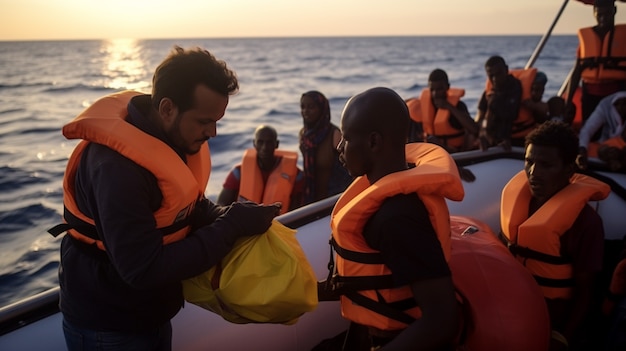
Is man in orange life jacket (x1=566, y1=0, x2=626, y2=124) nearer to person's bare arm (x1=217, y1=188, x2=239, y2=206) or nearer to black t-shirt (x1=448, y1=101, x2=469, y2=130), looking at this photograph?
black t-shirt (x1=448, y1=101, x2=469, y2=130)

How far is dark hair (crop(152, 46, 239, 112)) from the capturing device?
4.23 ft

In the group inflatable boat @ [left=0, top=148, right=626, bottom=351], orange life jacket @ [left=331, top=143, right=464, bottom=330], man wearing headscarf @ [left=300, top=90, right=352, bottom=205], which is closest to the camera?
orange life jacket @ [left=331, top=143, right=464, bottom=330]

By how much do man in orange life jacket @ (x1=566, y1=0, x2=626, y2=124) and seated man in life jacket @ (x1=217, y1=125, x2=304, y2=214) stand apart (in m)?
2.74

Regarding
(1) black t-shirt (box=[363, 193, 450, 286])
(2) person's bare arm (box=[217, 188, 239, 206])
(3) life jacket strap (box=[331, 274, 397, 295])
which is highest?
(1) black t-shirt (box=[363, 193, 450, 286])

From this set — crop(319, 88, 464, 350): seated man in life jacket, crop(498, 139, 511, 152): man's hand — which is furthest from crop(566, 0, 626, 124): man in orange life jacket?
crop(319, 88, 464, 350): seated man in life jacket

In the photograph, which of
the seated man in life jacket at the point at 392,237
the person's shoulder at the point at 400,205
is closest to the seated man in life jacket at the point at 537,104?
the seated man in life jacket at the point at 392,237

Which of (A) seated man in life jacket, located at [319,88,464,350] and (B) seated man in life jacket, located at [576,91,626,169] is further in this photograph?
(B) seated man in life jacket, located at [576,91,626,169]

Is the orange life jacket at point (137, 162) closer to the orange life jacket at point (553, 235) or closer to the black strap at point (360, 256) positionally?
the black strap at point (360, 256)

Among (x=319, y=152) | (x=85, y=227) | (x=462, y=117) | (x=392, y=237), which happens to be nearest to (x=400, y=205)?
(x=392, y=237)

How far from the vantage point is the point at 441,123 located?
15.5ft

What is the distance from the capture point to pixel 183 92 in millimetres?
1293

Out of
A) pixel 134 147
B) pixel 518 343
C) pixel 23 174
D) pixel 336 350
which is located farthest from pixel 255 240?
pixel 23 174

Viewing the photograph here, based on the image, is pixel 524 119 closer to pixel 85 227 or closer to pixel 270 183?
pixel 270 183

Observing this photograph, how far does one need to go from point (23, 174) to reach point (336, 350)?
6728mm
